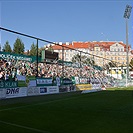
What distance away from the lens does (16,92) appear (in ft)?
47.7

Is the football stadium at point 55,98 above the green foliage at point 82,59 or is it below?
below

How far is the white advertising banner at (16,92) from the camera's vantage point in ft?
45.5

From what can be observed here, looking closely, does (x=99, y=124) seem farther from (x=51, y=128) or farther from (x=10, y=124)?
(x=10, y=124)

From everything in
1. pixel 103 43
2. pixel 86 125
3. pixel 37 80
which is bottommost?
pixel 86 125

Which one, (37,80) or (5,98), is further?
(37,80)

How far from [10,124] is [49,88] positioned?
10601 mm

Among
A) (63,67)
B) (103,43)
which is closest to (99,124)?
(63,67)

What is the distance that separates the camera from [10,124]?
7.46m

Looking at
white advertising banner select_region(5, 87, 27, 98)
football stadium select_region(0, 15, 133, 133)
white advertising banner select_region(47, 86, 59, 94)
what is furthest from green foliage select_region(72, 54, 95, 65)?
white advertising banner select_region(5, 87, 27, 98)

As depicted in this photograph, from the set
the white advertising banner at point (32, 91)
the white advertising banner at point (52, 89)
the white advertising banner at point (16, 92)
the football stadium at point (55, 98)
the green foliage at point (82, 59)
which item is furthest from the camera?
the green foliage at point (82, 59)

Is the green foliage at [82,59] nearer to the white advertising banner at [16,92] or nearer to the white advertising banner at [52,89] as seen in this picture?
the white advertising banner at [52,89]

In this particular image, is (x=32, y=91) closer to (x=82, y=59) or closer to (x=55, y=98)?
(x=55, y=98)

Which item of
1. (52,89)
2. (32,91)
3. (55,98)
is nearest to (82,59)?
(52,89)

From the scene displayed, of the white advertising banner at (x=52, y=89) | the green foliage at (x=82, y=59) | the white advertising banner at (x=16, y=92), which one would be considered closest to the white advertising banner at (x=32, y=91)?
the white advertising banner at (x=16, y=92)
